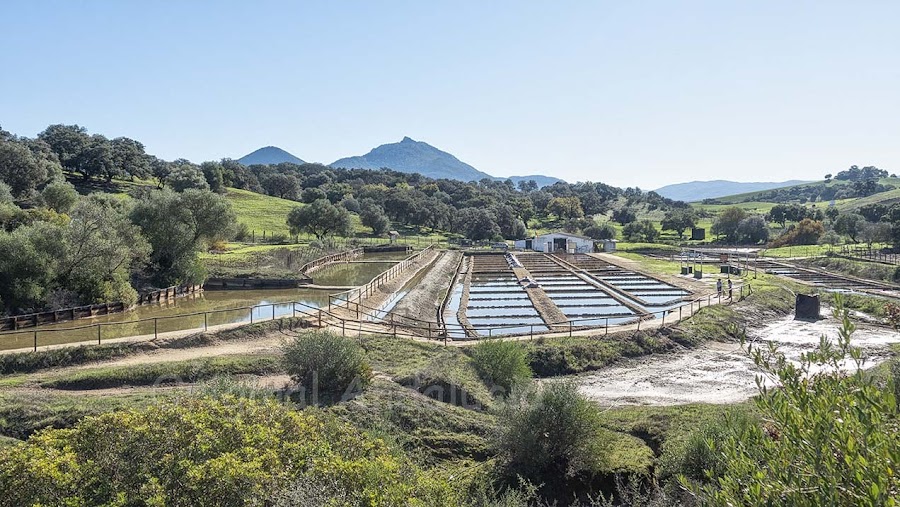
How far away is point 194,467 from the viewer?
7633 mm

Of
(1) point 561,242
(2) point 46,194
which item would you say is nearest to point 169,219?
(2) point 46,194

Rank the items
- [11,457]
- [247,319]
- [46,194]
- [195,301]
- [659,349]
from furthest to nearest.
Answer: [46,194] < [195,301] < [247,319] < [659,349] < [11,457]

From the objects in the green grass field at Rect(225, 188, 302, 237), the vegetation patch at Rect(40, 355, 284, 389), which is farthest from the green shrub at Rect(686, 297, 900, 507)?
the green grass field at Rect(225, 188, 302, 237)

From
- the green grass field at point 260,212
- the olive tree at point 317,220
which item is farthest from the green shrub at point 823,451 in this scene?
the green grass field at point 260,212

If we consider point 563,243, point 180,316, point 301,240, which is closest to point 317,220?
point 301,240

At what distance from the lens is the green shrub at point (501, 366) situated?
20.9 meters

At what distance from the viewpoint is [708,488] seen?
573 centimetres

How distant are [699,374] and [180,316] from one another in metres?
21.1

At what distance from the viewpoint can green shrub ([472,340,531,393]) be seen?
2094cm

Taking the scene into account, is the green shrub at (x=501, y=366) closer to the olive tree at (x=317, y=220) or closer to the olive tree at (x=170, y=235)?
the olive tree at (x=170, y=235)

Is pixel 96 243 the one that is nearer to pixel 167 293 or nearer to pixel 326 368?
pixel 167 293

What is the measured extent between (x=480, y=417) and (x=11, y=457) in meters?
11.6

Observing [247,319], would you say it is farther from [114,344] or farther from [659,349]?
[659,349]

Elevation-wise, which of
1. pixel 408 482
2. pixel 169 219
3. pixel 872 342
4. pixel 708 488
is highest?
pixel 169 219
